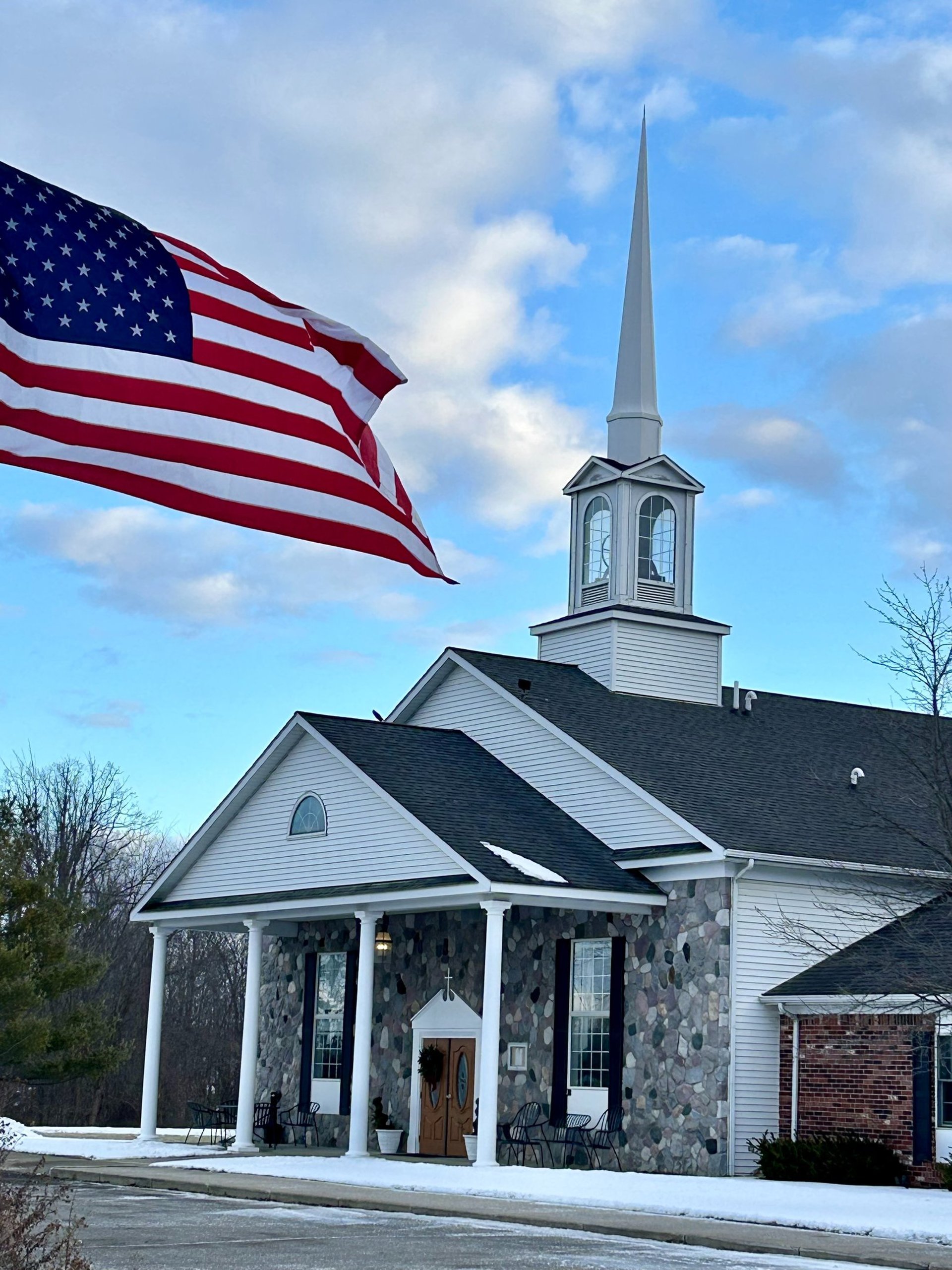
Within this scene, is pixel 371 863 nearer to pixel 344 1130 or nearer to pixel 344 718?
pixel 344 718

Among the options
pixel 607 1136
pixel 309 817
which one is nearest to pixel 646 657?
pixel 309 817

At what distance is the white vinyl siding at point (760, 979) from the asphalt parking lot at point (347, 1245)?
716 centimetres

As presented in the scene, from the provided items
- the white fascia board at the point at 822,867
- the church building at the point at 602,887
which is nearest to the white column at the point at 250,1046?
the church building at the point at 602,887

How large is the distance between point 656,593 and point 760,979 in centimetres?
832

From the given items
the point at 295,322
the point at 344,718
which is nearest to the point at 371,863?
the point at 344,718

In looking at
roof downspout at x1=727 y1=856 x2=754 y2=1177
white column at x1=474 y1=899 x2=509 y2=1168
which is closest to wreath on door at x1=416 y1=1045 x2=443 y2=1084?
white column at x1=474 y1=899 x2=509 y2=1168

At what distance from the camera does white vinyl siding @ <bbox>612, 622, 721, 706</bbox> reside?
3038cm

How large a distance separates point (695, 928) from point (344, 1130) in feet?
25.7

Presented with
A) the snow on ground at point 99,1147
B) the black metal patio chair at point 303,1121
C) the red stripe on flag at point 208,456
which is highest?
the red stripe on flag at point 208,456

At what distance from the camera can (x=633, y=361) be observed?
106 ft

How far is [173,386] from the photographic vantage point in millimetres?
9008

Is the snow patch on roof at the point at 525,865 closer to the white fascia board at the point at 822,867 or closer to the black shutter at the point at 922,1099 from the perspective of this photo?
the white fascia board at the point at 822,867

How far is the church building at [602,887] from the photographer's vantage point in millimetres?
24047

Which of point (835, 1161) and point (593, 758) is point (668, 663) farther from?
point (835, 1161)
